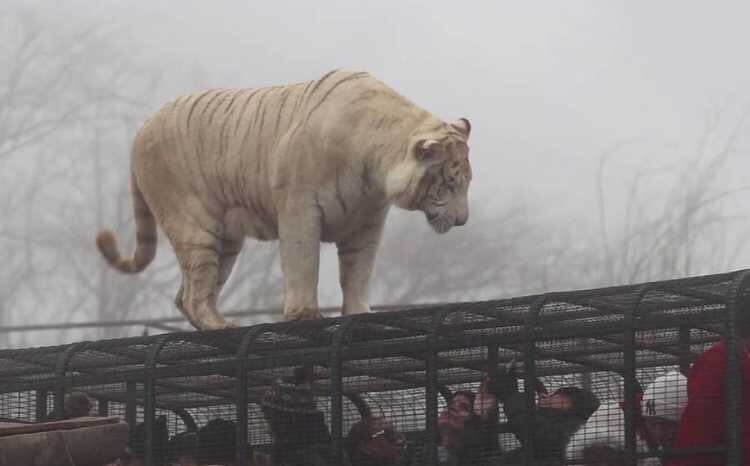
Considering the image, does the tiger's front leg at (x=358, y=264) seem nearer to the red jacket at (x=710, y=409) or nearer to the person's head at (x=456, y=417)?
the person's head at (x=456, y=417)

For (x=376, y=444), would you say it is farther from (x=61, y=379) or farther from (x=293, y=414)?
(x=61, y=379)

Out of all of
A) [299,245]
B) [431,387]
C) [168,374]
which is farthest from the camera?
[299,245]

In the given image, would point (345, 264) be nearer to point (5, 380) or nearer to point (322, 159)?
point (322, 159)

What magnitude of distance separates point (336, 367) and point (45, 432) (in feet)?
3.63

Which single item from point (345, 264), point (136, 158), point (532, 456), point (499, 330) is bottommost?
point (532, 456)

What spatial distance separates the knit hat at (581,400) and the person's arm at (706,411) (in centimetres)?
38

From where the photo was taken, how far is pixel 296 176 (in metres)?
8.03

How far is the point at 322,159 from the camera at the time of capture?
799cm

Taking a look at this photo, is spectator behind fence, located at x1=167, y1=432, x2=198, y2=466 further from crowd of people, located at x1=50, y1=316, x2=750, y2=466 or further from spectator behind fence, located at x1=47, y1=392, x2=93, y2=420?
spectator behind fence, located at x1=47, y1=392, x2=93, y2=420

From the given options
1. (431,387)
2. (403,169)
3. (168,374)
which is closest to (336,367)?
(431,387)

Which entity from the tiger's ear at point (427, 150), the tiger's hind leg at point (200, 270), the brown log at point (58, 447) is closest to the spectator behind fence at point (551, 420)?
the brown log at point (58, 447)

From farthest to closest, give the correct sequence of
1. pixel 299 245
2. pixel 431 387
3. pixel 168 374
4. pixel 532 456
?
1. pixel 299 245
2. pixel 168 374
3. pixel 431 387
4. pixel 532 456

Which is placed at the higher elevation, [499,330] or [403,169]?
[403,169]

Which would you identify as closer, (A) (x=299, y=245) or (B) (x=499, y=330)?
(B) (x=499, y=330)
